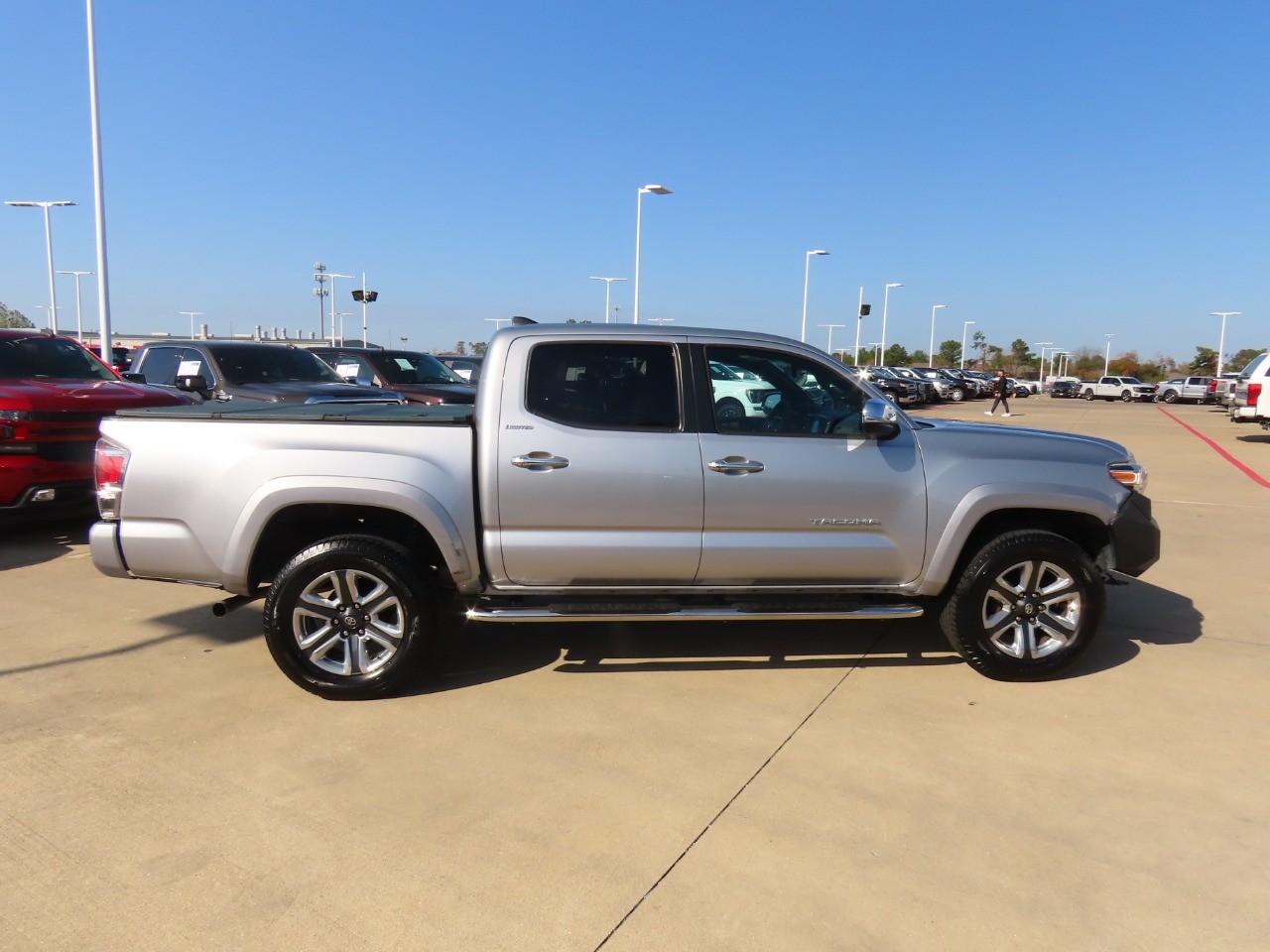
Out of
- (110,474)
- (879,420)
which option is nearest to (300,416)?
(110,474)

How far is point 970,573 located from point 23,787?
4277mm

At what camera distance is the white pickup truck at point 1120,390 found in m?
55.0

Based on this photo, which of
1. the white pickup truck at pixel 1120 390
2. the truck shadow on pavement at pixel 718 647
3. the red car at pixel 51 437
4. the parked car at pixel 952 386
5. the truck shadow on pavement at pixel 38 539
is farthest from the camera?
the white pickup truck at pixel 1120 390

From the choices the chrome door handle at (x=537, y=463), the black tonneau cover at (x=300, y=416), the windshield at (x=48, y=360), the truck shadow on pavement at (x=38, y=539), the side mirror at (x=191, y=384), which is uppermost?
the windshield at (x=48, y=360)

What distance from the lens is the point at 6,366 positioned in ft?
26.6

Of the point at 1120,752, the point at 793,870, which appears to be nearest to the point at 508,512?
the point at 793,870

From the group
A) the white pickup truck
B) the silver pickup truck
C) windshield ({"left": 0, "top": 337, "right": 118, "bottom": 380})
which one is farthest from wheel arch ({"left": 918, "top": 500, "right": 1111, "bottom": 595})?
the white pickup truck

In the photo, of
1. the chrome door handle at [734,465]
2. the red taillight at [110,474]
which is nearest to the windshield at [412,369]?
the red taillight at [110,474]

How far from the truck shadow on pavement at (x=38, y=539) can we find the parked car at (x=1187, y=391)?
56316 millimetres

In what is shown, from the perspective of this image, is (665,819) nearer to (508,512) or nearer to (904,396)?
(508,512)

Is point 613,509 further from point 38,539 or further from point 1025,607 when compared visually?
point 38,539

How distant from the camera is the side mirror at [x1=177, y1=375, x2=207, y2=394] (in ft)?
31.4

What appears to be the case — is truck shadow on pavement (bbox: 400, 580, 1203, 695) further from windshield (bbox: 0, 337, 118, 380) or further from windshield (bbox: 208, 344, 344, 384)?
windshield (bbox: 208, 344, 344, 384)

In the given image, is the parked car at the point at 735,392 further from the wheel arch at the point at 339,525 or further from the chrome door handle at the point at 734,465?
the wheel arch at the point at 339,525
